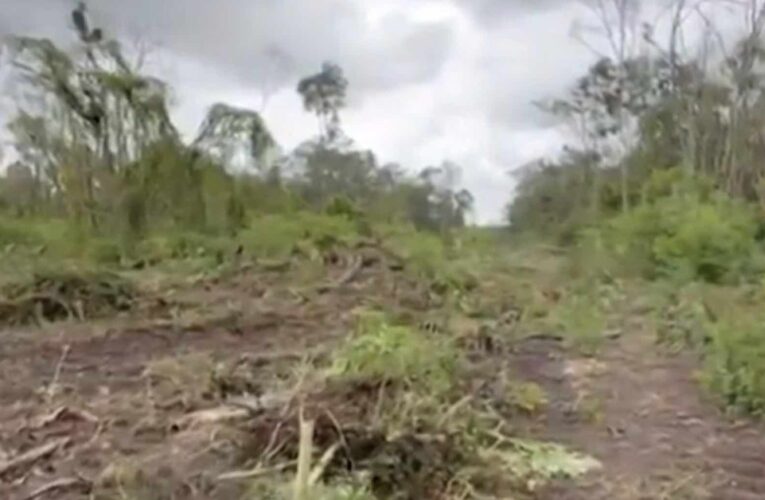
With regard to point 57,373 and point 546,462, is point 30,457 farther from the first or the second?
point 57,373

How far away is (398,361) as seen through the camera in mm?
6035

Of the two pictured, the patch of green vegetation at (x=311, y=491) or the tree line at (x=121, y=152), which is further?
the tree line at (x=121, y=152)

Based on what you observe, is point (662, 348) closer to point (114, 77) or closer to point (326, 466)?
point (326, 466)

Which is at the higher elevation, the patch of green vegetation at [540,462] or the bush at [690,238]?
the bush at [690,238]

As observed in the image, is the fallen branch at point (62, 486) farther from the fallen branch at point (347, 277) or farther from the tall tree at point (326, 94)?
the tall tree at point (326, 94)

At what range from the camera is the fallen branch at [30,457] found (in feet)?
15.2

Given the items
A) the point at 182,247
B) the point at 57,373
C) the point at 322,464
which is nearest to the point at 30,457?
the point at 322,464

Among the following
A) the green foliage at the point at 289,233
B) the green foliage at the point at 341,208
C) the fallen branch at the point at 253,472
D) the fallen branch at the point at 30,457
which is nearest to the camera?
the fallen branch at the point at 253,472

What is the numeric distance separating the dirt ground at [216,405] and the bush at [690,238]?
135 inches

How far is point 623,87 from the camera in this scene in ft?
90.4

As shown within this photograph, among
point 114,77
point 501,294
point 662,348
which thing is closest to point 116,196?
point 114,77

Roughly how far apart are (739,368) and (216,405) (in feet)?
9.80

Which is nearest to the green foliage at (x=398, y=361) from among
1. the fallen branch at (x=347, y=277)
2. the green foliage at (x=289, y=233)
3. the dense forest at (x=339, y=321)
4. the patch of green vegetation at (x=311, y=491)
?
the dense forest at (x=339, y=321)

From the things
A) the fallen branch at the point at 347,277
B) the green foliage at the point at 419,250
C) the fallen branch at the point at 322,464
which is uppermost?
the green foliage at the point at 419,250
